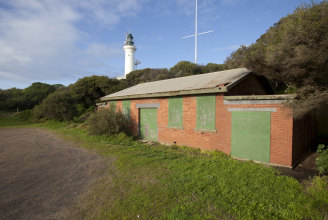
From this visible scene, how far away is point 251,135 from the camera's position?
663 cm

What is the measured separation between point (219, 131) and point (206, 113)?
0.98 meters

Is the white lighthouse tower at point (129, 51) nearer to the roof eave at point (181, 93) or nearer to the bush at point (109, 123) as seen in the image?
the roof eave at point (181, 93)

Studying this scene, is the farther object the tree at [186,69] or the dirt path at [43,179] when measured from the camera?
the tree at [186,69]

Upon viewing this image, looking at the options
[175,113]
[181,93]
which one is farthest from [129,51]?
[181,93]

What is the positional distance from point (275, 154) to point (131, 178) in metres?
4.88

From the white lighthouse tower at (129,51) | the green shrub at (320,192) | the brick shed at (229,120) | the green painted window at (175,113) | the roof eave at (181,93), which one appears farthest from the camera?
the white lighthouse tower at (129,51)

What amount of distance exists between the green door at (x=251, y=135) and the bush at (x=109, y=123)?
692cm

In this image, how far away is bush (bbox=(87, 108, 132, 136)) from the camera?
36.6 feet

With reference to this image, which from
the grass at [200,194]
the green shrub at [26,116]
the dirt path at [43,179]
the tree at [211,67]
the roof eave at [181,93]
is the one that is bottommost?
the dirt path at [43,179]

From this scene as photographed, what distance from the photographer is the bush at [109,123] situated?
1116 centimetres

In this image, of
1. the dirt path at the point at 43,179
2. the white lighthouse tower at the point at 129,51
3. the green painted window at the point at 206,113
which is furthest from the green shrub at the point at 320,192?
the white lighthouse tower at the point at 129,51

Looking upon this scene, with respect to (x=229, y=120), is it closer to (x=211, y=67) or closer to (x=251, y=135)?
(x=251, y=135)

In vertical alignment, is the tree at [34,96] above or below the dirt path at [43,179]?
above

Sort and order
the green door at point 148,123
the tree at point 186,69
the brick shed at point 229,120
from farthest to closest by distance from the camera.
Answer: the tree at point 186,69
the green door at point 148,123
the brick shed at point 229,120
